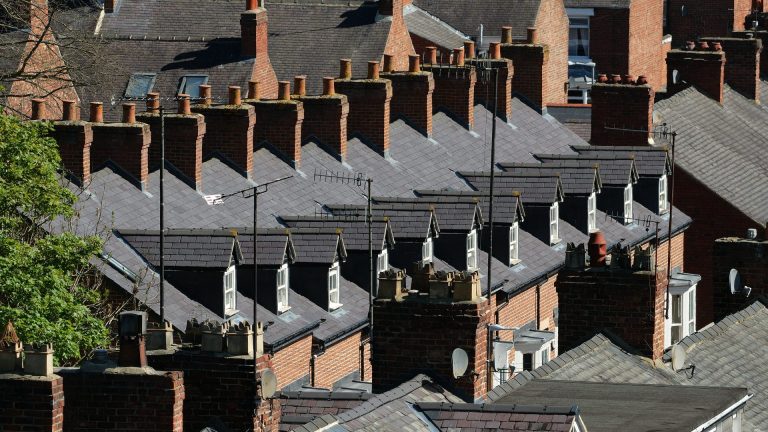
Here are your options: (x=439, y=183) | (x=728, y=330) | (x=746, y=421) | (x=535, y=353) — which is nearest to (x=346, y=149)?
(x=439, y=183)

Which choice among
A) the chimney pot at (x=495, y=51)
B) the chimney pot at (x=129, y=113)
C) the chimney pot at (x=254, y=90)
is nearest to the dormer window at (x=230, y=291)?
the chimney pot at (x=129, y=113)

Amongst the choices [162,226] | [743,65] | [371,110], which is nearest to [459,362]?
[162,226]

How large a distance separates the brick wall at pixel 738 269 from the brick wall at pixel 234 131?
1810cm

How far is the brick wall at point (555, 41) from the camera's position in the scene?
115m

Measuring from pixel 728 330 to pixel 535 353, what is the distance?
1669cm

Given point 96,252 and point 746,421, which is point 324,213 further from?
point 746,421

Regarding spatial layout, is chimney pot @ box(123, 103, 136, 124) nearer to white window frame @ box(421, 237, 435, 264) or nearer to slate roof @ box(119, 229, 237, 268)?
slate roof @ box(119, 229, 237, 268)

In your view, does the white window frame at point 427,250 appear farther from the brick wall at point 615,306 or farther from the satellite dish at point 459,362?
the satellite dish at point 459,362

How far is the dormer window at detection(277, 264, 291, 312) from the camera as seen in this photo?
5988cm

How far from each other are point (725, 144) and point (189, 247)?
96.1 ft

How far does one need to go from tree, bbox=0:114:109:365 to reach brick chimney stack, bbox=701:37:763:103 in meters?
38.1

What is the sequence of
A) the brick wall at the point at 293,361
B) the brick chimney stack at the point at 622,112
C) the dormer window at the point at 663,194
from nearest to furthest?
the brick wall at the point at 293,361 → the dormer window at the point at 663,194 → the brick chimney stack at the point at 622,112

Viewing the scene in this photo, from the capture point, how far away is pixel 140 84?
101 m

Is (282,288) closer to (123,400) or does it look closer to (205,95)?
(205,95)
